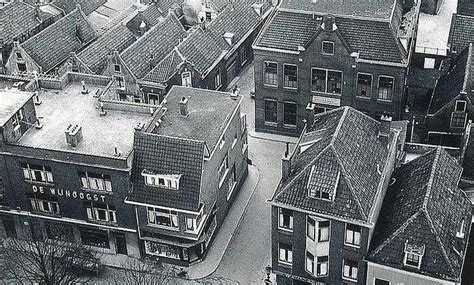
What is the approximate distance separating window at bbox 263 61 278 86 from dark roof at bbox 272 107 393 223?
2325 centimetres

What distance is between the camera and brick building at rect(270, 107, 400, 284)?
65.3 meters

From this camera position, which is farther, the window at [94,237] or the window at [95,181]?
the window at [94,237]

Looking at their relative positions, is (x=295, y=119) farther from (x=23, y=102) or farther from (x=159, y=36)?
(x=23, y=102)

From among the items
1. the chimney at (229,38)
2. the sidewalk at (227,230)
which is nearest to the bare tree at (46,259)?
→ the sidewalk at (227,230)

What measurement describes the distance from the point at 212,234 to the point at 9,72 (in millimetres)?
43596

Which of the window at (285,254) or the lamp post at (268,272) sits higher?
the window at (285,254)

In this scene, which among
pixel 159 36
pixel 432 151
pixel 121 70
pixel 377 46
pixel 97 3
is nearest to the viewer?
pixel 432 151

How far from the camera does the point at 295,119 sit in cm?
9675

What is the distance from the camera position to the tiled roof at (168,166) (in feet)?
240

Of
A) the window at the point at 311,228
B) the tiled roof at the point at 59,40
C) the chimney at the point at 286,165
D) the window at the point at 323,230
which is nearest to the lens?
the window at the point at 323,230

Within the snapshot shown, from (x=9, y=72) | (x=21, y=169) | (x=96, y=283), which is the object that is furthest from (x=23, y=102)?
(x=9, y=72)

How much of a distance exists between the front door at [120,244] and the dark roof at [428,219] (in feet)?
93.8

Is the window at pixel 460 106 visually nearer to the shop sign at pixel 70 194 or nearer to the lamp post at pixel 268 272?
the lamp post at pixel 268 272

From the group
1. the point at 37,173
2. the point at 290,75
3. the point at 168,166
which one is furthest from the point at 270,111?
the point at 37,173
